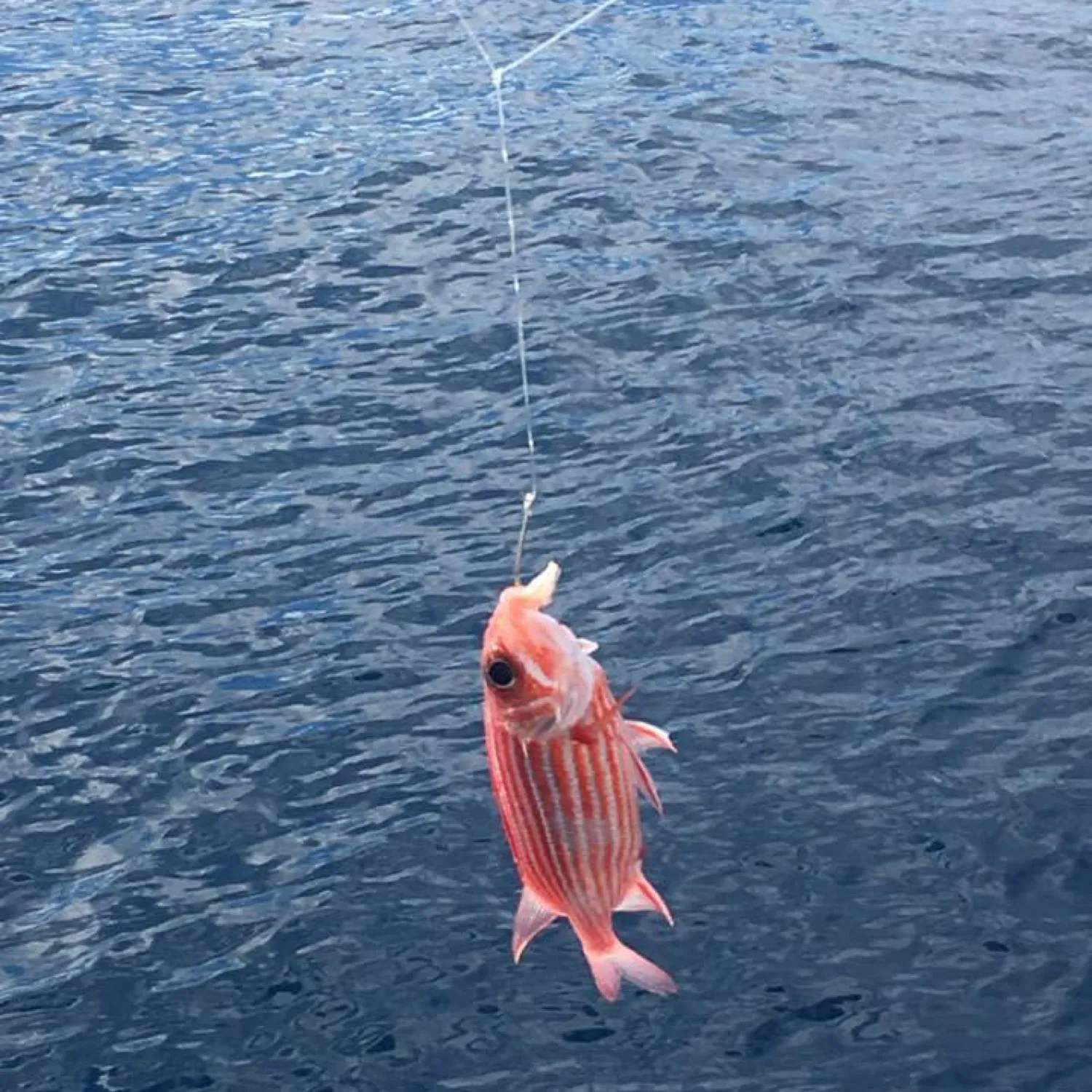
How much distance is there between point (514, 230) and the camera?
56.0ft

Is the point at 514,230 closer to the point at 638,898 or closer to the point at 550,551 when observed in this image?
the point at 550,551

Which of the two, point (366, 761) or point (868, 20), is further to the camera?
point (868, 20)

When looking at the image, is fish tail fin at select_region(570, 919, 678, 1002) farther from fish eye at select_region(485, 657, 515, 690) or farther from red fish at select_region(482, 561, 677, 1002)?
fish eye at select_region(485, 657, 515, 690)

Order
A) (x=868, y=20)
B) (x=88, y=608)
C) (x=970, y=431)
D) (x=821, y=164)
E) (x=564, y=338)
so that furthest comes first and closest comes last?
(x=868, y=20)
(x=821, y=164)
(x=564, y=338)
(x=970, y=431)
(x=88, y=608)

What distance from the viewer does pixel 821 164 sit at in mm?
18844

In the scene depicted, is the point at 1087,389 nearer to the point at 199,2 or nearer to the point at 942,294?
the point at 942,294

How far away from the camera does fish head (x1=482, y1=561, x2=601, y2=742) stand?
17.5ft

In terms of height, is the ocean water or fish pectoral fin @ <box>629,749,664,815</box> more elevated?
fish pectoral fin @ <box>629,749,664,815</box>

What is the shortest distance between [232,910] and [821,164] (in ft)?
35.9

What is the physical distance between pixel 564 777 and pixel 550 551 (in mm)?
7599

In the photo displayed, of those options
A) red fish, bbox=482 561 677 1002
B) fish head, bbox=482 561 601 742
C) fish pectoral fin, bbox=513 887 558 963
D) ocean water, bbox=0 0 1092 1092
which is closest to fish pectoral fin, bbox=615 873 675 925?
red fish, bbox=482 561 677 1002

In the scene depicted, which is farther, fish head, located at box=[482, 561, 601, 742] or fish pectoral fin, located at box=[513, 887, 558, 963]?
fish pectoral fin, located at box=[513, 887, 558, 963]

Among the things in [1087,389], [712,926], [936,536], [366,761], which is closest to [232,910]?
[366,761]

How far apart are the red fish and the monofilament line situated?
1.61 feet
